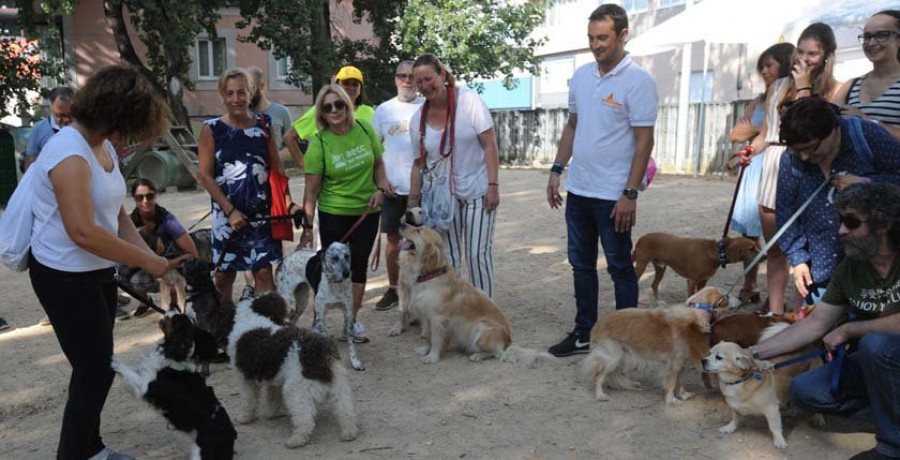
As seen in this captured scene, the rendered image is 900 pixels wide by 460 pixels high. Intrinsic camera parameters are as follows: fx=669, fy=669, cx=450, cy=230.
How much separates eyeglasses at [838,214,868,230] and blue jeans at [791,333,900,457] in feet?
1.74

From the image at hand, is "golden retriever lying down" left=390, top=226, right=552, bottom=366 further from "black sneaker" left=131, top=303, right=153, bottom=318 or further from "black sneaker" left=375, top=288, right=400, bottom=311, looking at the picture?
"black sneaker" left=131, top=303, right=153, bottom=318

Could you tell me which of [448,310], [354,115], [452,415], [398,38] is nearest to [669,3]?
[398,38]

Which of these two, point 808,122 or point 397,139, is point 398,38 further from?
point 808,122

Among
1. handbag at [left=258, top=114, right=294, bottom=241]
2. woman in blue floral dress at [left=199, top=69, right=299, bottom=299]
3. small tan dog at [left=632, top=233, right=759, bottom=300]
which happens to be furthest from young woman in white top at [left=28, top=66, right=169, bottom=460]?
small tan dog at [left=632, top=233, right=759, bottom=300]

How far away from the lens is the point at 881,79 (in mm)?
4449

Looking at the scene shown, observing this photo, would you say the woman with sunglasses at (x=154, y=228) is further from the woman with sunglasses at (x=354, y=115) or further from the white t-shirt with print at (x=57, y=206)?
the white t-shirt with print at (x=57, y=206)

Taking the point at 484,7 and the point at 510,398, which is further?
the point at 484,7

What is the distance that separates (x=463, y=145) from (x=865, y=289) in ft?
9.72

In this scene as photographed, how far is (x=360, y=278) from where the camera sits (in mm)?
5570

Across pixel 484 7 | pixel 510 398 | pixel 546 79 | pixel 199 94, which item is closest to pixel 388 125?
pixel 510 398

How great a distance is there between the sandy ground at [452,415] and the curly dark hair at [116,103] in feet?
6.18

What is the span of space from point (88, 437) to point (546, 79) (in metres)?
29.3

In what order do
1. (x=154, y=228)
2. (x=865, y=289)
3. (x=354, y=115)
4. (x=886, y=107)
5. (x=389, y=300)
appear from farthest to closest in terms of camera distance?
(x=389, y=300), (x=154, y=228), (x=354, y=115), (x=886, y=107), (x=865, y=289)

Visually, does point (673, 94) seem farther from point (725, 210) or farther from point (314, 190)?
point (314, 190)
